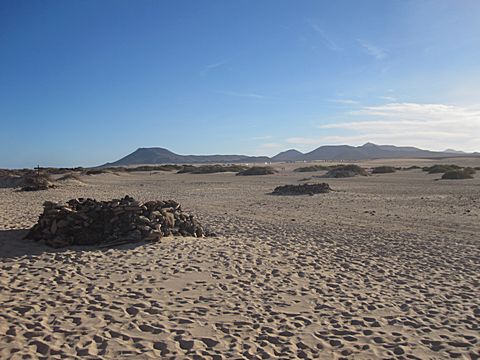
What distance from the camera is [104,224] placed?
10484 mm

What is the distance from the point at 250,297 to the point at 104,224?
5051 mm

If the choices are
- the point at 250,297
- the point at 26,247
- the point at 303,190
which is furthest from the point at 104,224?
the point at 303,190

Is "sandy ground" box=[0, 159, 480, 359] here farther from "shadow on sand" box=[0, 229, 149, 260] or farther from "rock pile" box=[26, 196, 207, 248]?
"rock pile" box=[26, 196, 207, 248]

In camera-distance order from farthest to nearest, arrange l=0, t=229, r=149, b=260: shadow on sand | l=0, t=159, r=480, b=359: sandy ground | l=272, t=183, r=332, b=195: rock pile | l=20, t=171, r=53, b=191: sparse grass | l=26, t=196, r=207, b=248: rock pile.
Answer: l=20, t=171, r=53, b=191: sparse grass < l=272, t=183, r=332, b=195: rock pile < l=26, t=196, r=207, b=248: rock pile < l=0, t=229, r=149, b=260: shadow on sand < l=0, t=159, r=480, b=359: sandy ground

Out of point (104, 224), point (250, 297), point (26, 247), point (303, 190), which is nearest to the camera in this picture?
point (250, 297)

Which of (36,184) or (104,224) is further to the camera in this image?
(36,184)

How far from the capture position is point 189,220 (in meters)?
11.8

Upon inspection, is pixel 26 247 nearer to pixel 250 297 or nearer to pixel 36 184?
pixel 250 297

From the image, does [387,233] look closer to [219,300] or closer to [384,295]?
[384,295]

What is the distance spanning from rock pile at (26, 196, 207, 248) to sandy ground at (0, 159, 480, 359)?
1.59 ft

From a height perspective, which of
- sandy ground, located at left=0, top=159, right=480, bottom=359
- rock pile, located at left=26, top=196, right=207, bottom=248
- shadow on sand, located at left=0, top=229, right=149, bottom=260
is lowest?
sandy ground, located at left=0, top=159, right=480, bottom=359

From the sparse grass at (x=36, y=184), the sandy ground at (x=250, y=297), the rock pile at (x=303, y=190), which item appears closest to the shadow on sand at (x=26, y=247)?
the sandy ground at (x=250, y=297)

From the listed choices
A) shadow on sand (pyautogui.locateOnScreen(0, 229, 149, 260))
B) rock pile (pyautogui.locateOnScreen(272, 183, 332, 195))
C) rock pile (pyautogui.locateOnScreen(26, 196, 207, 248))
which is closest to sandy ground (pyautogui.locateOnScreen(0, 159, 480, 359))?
shadow on sand (pyautogui.locateOnScreen(0, 229, 149, 260))

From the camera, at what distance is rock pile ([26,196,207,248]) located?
9.96 m
